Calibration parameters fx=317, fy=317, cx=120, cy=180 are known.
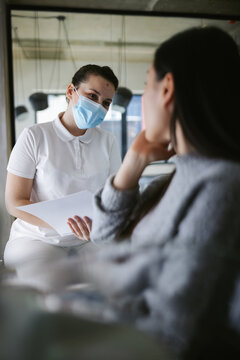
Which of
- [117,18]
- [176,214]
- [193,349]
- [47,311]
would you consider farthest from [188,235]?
[117,18]

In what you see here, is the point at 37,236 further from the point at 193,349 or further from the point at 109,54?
the point at 109,54

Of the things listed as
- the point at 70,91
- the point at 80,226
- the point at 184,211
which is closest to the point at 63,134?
the point at 70,91

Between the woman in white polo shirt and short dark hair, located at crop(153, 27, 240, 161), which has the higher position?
short dark hair, located at crop(153, 27, 240, 161)

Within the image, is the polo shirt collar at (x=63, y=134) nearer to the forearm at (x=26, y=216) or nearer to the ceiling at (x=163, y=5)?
the forearm at (x=26, y=216)

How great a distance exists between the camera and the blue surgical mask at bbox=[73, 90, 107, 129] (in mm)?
1522

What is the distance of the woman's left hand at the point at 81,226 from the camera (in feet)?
3.90

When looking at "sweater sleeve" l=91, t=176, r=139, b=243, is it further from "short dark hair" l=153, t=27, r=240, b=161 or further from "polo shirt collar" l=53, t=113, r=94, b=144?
"polo shirt collar" l=53, t=113, r=94, b=144

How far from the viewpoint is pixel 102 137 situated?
163 centimetres

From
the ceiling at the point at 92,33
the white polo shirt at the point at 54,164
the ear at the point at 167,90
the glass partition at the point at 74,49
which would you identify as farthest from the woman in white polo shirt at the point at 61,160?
the ceiling at the point at 92,33

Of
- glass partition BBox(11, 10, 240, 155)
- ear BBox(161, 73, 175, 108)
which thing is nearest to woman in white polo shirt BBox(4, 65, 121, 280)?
ear BBox(161, 73, 175, 108)

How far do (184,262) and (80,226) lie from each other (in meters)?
0.72

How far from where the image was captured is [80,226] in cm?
119

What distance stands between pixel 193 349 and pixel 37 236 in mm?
1086

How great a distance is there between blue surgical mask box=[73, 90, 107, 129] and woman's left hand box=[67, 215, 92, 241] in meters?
0.52
